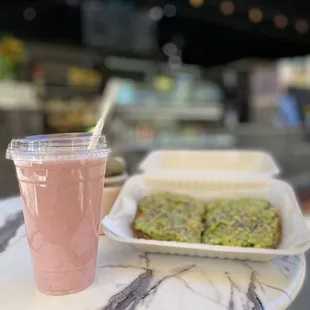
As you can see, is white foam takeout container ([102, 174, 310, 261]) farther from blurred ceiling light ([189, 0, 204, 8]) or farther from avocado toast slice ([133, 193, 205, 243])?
blurred ceiling light ([189, 0, 204, 8])

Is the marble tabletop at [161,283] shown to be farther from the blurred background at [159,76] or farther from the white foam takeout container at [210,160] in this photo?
the blurred background at [159,76]

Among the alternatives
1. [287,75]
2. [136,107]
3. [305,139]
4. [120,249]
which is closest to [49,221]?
[120,249]

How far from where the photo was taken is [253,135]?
4.13m

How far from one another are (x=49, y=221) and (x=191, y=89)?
3.55 meters

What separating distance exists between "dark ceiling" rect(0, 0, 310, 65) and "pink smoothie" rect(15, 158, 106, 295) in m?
3.00

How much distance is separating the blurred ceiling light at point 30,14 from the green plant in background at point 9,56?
21.8 inches

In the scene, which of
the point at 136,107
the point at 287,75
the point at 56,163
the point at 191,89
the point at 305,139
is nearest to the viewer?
the point at 56,163

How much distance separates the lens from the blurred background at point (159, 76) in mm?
3443

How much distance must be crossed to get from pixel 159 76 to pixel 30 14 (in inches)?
59.2

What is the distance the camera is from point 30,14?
3.95m

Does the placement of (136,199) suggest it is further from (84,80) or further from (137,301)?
(84,80)

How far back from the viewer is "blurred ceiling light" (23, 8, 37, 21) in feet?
12.8

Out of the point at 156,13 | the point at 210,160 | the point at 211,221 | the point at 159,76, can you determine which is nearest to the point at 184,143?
the point at 159,76

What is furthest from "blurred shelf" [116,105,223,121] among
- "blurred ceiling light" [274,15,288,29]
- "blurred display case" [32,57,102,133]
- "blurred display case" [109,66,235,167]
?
"blurred ceiling light" [274,15,288,29]
